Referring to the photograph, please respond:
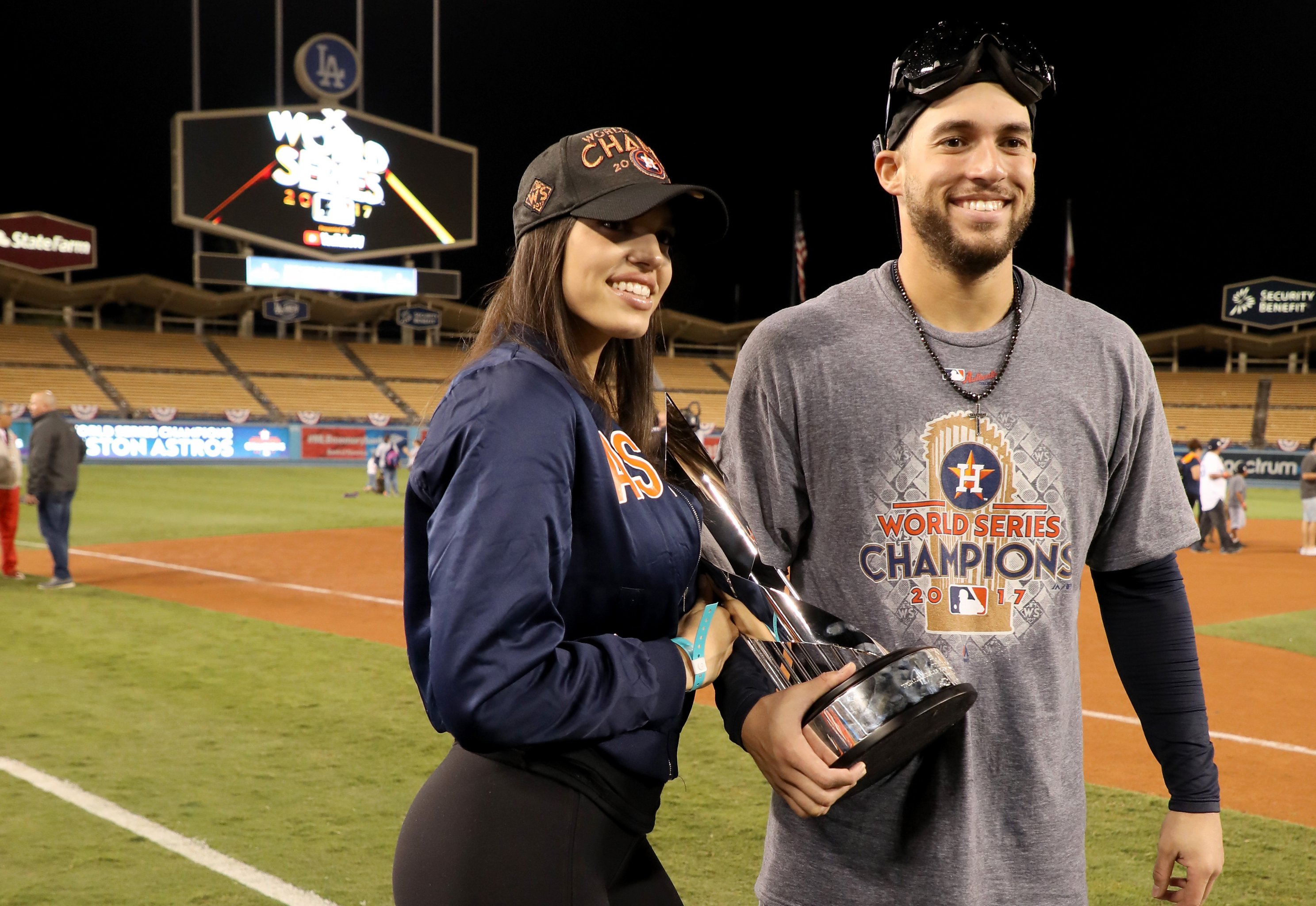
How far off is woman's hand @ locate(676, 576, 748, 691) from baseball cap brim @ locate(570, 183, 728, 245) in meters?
0.70

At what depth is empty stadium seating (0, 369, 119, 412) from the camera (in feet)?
113

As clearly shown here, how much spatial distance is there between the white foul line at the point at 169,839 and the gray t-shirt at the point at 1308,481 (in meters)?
14.5

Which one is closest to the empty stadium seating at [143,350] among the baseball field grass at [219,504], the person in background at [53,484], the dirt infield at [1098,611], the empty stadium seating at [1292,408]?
the baseball field grass at [219,504]

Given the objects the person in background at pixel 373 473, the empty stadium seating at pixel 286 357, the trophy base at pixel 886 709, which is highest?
the empty stadium seating at pixel 286 357

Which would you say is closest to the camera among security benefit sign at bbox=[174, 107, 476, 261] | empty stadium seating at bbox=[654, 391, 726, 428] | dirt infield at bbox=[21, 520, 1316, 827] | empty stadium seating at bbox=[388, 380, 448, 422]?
dirt infield at bbox=[21, 520, 1316, 827]

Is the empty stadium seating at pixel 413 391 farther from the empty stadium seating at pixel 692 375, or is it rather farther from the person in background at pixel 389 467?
Answer: the person in background at pixel 389 467

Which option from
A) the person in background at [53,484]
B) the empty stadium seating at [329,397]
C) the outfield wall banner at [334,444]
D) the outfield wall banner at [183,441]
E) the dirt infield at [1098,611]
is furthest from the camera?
the empty stadium seating at [329,397]

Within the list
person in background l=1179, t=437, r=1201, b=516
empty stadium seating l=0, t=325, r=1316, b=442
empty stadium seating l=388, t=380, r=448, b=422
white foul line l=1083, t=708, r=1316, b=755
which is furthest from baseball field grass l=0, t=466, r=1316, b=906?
empty stadium seating l=388, t=380, r=448, b=422

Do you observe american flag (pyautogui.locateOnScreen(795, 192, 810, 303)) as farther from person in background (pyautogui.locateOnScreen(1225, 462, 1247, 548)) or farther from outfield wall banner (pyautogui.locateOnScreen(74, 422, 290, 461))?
outfield wall banner (pyautogui.locateOnScreen(74, 422, 290, 461))

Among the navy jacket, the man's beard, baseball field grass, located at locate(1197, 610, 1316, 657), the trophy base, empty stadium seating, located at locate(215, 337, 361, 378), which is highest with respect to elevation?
empty stadium seating, located at locate(215, 337, 361, 378)

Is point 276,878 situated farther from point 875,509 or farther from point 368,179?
point 368,179

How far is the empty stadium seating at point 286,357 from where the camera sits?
43.1m

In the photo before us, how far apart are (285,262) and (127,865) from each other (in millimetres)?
29593

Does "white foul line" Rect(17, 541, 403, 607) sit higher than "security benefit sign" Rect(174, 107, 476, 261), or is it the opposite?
"security benefit sign" Rect(174, 107, 476, 261)
